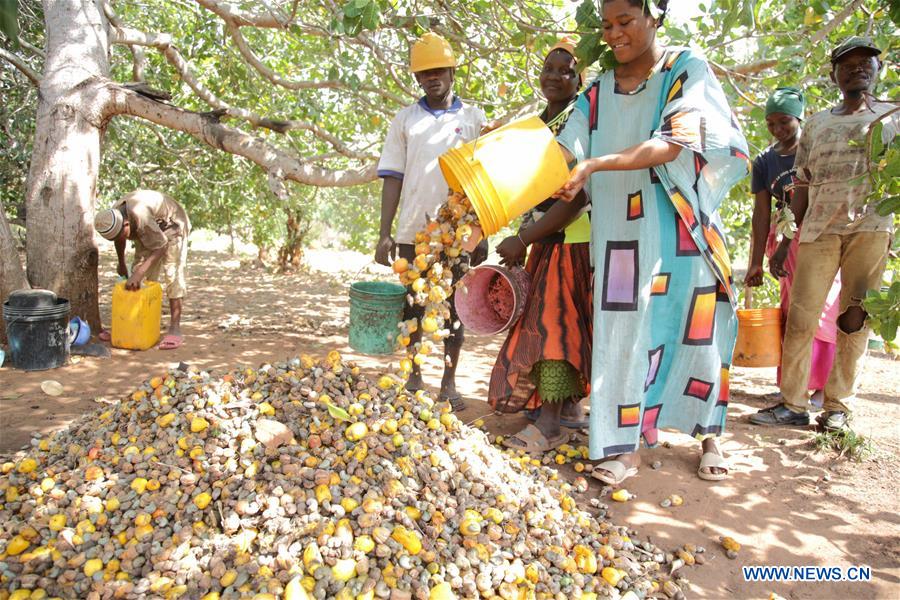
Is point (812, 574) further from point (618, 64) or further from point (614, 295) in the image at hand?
point (618, 64)

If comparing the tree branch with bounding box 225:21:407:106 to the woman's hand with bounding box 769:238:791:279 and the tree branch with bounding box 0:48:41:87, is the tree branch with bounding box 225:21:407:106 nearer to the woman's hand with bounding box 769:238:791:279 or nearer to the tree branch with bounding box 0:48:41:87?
the tree branch with bounding box 0:48:41:87

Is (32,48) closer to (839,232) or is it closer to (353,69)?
(353,69)

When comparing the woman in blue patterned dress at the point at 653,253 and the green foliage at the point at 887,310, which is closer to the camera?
the green foliage at the point at 887,310

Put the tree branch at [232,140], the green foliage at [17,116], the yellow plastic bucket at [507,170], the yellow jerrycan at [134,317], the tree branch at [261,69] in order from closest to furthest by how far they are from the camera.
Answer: the yellow plastic bucket at [507,170], the tree branch at [232,140], the yellow jerrycan at [134,317], the tree branch at [261,69], the green foliage at [17,116]

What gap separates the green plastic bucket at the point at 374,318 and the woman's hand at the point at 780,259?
2247 millimetres

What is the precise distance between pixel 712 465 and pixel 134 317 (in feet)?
13.0

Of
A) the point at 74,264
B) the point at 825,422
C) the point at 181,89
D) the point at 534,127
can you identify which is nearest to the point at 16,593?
the point at 534,127

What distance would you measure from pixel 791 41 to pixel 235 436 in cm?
426

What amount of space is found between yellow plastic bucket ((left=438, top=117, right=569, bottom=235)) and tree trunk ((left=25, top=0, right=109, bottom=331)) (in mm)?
3596

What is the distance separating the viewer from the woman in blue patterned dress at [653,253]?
235cm

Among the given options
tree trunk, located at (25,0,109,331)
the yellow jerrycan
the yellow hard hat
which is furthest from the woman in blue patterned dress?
tree trunk, located at (25,0,109,331)

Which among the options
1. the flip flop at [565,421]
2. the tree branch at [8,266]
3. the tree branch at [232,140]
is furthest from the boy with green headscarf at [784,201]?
the tree branch at [8,266]

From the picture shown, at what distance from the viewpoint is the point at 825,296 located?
3346mm

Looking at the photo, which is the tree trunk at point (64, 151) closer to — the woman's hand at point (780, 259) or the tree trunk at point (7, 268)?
the tree trunk at point (7, 268)
